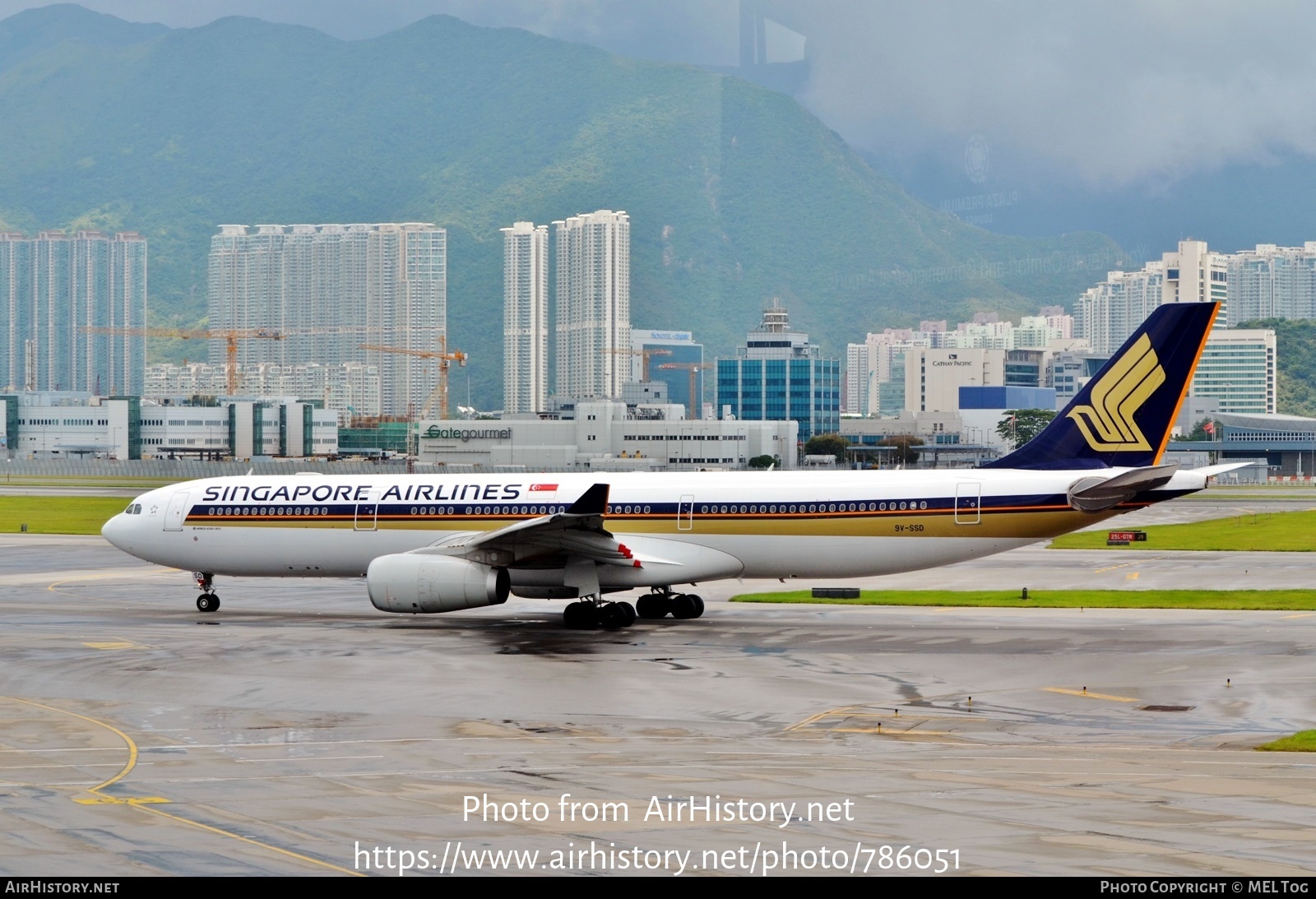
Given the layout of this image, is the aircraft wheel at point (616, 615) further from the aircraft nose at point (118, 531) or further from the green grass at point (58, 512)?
the green grass at point (58, 512)

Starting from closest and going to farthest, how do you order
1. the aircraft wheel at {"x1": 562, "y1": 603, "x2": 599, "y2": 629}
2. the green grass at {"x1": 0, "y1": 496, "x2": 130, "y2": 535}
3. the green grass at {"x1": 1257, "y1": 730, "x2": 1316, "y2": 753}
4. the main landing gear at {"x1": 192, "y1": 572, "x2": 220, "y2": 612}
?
the green grass at {"x1": 1257, "y1": 730, "x2": 1316, "y2": 753} → the aircraft wheel at {"x1": 562, "y1": 603, "x2": 599, "y2": 629} → the main landing gear at {"x1": 192, "y1": 572, "x2": 220, "y2": 612} → the green grass at {"x1": 0, "y1": 496, "x2": 130, "y2": 535}

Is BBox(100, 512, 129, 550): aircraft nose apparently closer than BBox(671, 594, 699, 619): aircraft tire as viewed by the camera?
No

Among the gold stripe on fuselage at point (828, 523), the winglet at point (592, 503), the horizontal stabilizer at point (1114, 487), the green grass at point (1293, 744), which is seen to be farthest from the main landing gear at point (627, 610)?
the green grass at point (1293, 744)

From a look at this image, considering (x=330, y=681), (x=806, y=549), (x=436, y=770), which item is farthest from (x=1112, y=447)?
(x=436, y=770)

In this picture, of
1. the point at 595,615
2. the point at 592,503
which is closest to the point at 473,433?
the point at 595,615

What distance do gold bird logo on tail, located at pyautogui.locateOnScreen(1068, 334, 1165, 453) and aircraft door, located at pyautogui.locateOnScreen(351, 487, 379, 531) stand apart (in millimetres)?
18194

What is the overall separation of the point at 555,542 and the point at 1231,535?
44.9m

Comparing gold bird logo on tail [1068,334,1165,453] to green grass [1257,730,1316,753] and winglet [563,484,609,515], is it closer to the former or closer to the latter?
winglet [563,484,609,515]

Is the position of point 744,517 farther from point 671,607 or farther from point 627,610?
point 627,610

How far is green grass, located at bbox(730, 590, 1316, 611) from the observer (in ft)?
133

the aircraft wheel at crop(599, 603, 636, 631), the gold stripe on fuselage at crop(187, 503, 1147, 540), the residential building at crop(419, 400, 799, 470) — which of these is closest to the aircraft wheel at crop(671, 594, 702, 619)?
the aircraft wheel at crop(599, 603, 636, 631)

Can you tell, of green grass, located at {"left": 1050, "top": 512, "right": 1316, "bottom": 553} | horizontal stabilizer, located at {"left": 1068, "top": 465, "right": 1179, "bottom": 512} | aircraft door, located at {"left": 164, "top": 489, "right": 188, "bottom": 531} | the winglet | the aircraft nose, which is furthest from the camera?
green grass, located at {"left": 1050, "top": 512, "right": 1316, "bottom": 553}

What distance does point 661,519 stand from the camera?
38.2 metres
